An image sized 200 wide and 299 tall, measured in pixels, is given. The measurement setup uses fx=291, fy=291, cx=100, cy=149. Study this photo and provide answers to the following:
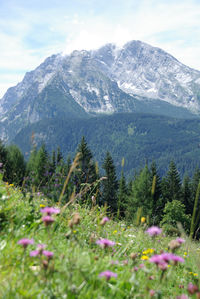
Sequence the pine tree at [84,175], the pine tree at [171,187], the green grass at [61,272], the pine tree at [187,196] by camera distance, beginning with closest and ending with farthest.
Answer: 1. the green grass at [61,272]
2. the pine tree at [84,175]
3. the pine tree at [187,196]
4. the pine tree at [171,187]

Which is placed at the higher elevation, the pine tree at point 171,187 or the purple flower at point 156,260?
the purple flower at point 156,260

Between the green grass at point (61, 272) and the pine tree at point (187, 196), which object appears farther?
the pine tree at point (187, 196)

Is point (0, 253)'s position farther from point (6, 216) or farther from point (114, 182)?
point (114, 182)

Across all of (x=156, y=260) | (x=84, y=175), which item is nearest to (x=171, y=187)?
(x=84, y=175)

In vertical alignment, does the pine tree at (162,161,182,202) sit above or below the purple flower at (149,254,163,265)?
below

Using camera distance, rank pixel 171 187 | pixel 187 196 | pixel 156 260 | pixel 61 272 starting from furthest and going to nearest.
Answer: pixel 187 196 → pixel 171 187 → pixel 61 272 → pixel 156 260

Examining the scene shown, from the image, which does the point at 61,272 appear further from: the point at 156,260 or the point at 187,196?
the point at 187,196

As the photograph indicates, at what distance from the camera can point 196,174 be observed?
211 feet

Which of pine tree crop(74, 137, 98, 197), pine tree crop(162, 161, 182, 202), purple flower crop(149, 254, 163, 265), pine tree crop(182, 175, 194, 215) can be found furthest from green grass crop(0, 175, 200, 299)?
pine tree crop(182, 175, 194, 215)

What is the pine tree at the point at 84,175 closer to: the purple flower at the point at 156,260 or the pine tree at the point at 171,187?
the purple flower at the point at 156,260

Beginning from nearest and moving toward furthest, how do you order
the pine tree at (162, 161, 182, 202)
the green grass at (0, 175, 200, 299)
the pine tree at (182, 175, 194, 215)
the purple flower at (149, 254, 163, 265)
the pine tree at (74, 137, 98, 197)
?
the purple flower at (149, 254, 163, 265), the green grass at (0, 175, 200, 299), the pine tree at (74, 137, 98, 197), the pine tree at (182, 175, 194, 215), the pine tree at (162, 161, 182, 202)

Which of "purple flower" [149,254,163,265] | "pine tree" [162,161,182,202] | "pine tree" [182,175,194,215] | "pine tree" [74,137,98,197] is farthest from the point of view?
"pine tree" [162,161,182,202]

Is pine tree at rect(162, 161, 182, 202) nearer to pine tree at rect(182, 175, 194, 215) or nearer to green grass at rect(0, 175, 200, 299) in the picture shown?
pine tree at rect(182, 175, 194, 215)

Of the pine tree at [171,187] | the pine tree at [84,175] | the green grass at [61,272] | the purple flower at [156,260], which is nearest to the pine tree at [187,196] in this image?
the pine tree at [171,187]
